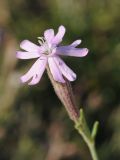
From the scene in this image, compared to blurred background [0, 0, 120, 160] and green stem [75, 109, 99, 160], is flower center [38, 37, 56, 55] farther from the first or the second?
blurred background [0, 0, 120, 160]

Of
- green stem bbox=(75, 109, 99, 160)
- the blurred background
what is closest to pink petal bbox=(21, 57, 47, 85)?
green stem bbox=(75, 109, 99, 160)

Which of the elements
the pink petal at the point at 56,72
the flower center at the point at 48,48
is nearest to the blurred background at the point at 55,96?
the flower center at the point at 48,48

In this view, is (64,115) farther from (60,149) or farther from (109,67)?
(109,67)

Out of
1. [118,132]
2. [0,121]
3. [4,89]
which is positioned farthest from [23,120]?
[118,132]

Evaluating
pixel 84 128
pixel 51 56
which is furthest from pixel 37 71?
pixel 84 128

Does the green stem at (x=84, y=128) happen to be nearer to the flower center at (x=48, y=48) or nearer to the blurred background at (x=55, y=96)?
the flower center at (x=48, y=48)

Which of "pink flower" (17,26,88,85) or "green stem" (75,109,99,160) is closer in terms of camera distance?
"pink flower" (17,26,88,85)
